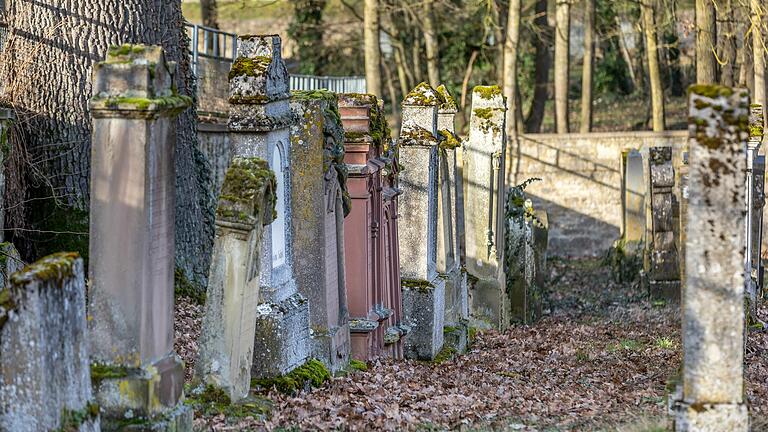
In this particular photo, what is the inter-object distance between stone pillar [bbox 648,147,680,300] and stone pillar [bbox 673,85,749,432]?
10.8 m

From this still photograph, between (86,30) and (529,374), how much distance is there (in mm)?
5317

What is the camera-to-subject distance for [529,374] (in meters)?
11.6

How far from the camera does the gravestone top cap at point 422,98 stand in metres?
12.2

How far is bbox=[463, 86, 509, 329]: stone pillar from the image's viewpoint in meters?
15.0

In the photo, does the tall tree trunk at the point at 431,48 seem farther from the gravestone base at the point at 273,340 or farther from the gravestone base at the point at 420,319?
the gravestone base at the point at 273,340

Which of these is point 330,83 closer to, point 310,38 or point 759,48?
point 310,38

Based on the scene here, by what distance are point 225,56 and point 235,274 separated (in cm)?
1624

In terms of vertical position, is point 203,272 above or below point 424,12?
below

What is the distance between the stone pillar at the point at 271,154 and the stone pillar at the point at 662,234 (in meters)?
9.27

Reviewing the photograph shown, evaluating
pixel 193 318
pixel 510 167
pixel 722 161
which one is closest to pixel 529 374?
pixel 193 318

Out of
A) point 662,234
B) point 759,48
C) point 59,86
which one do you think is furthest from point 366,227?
point 759,48

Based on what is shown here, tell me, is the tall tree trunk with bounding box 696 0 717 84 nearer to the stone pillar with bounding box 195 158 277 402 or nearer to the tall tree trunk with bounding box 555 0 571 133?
the tall tree trunk with bounding box 555 0 571 133

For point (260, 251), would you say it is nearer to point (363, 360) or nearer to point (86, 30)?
point (363, 360)

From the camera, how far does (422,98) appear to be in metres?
12.2
